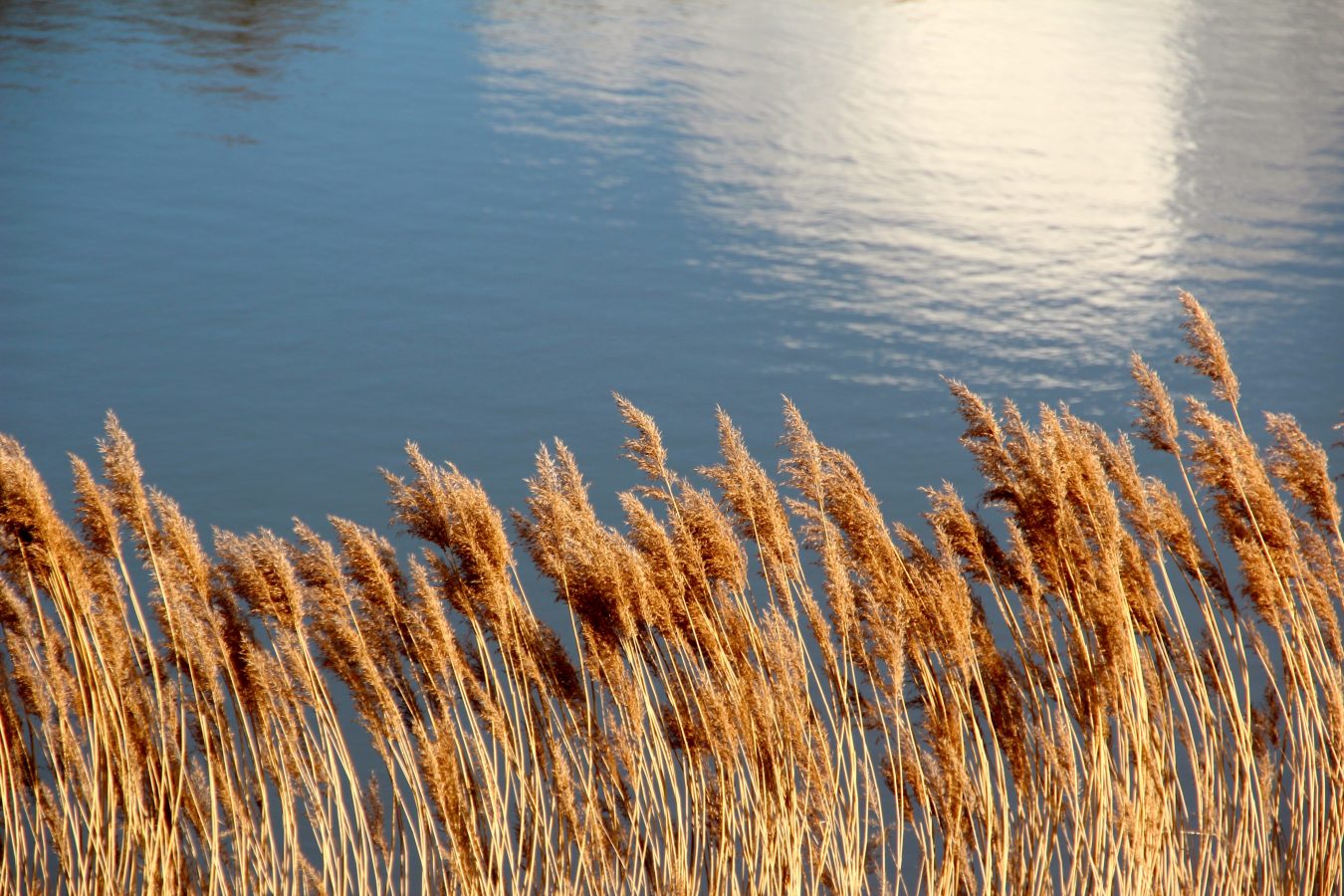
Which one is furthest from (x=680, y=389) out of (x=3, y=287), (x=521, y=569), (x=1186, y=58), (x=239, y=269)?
(x=1186, y=58)

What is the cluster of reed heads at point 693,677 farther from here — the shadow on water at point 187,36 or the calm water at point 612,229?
the shadow on water at point 187,36

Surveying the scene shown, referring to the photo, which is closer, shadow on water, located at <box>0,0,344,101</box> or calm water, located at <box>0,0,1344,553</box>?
calm water, located at <box>0,0,1344,553</box>

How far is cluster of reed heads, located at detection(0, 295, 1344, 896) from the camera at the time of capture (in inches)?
83.4

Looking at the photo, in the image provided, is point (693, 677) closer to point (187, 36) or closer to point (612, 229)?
point (612, 229)

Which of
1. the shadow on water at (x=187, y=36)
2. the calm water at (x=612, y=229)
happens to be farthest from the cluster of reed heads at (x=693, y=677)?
the shadow on water at (x=187, y=36)

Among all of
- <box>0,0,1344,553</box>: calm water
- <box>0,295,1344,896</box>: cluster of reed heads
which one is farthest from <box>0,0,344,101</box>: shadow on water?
<box>0,295,1344,896</box>: cluster of reed heads

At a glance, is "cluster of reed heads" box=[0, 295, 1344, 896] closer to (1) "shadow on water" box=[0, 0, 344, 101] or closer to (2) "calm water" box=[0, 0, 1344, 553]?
(2) "calm water" box=[0, 0, 1344, 553]

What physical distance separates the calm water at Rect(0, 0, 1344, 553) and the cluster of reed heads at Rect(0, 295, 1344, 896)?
2.88 m

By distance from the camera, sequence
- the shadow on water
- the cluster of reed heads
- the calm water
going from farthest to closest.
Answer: the shadow on water → the calm water → the cluster of reed heads

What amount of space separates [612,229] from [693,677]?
5.51 metres

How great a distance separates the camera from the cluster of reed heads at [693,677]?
2119 mm

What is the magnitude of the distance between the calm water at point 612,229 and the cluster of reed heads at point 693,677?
2879 mm

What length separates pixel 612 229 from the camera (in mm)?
7508

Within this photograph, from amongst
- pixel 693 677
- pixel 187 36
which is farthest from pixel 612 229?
pixel 693 677
